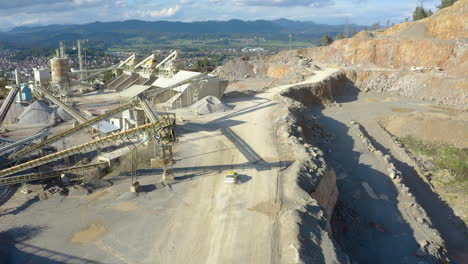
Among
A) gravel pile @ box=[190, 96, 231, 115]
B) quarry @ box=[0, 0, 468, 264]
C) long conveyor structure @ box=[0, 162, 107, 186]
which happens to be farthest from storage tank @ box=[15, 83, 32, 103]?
long conveyor structure @ box=[0, 162, 107, 186]

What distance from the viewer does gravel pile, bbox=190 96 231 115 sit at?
1579 inches

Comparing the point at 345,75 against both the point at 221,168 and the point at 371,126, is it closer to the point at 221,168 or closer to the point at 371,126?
the point at 371,126

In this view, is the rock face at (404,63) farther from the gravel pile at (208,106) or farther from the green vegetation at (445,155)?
the gravel pile at (208,106)

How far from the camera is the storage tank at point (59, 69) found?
157 feet

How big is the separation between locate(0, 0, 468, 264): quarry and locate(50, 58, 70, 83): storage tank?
0.61 feet

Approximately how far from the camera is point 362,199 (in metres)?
29.1

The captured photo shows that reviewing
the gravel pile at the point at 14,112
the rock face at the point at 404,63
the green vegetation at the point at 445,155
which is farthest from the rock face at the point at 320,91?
the gravel pile at the point at 14,112

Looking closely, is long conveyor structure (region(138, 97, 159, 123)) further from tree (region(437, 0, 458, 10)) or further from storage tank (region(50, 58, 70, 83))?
tree (region(437, 0, 458, 10))

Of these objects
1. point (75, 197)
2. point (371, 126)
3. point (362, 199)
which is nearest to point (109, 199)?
point (75, 197)

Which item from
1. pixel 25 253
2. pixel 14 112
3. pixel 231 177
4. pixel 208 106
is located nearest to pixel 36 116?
pixel 14 112

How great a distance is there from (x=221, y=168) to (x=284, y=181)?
15.5 feet

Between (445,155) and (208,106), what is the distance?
26.3m

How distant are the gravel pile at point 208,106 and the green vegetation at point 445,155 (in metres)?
22.0

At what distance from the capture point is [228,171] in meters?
24.9
